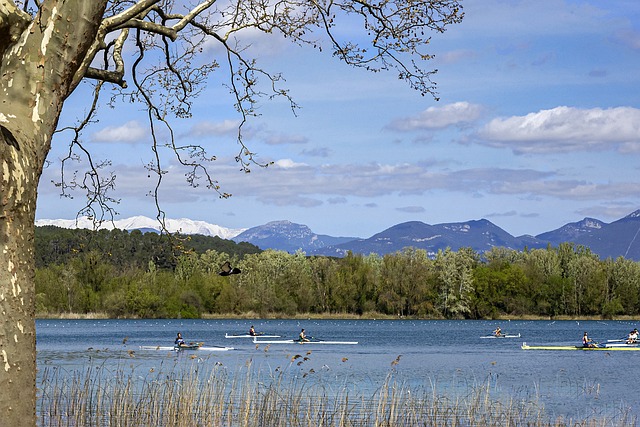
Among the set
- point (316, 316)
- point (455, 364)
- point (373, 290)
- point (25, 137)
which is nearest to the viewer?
point (25, 137)

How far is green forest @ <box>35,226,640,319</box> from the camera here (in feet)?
317

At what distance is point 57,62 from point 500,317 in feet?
325

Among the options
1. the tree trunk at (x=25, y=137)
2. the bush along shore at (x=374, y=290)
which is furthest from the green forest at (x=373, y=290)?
the tree trunk at (x=25, y=137)

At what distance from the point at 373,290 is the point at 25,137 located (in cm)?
9313

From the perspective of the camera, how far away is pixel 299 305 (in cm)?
9950

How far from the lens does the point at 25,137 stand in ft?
19.9

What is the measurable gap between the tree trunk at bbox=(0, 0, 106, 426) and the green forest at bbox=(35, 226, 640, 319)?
291ft

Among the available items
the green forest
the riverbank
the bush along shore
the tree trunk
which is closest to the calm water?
the tree trunk

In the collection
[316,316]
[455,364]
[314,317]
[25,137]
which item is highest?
[25,137]

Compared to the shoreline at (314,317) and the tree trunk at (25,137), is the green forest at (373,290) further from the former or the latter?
the tree trunk at (25,137)

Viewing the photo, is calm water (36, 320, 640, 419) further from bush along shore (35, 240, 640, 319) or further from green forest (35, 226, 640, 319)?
green forest (35, 226, 640, 319)

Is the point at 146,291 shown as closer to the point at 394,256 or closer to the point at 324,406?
the point at 394,256

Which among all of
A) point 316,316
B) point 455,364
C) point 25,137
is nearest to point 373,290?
point 316,316

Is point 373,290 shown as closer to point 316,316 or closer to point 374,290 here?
point 374,290
